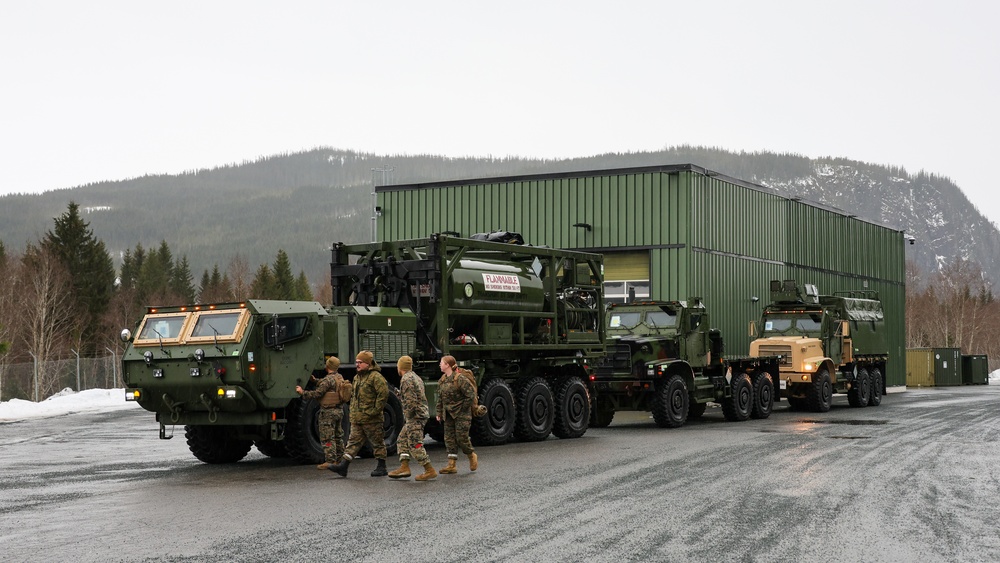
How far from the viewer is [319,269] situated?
198 metres

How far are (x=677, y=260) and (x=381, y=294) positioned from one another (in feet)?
57.3

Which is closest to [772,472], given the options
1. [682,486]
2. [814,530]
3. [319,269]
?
[682,486]

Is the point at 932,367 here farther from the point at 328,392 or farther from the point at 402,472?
the point at 402,472

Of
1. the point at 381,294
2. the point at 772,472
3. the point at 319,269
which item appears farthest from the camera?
the point at 319,269

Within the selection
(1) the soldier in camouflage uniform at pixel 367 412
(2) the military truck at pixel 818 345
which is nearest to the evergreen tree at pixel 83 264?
(2) the military truck at pixel 818 345

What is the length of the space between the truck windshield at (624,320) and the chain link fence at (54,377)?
90.8ft

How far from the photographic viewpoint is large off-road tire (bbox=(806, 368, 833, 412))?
3055cm

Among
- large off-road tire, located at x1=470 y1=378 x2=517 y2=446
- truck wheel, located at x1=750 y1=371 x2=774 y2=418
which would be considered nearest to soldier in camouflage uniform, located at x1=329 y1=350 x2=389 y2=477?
large off-road tire, located at x1=470 y1=378 x2=517 y2=446

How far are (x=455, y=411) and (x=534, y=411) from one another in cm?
586

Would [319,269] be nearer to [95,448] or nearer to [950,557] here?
[95,448]

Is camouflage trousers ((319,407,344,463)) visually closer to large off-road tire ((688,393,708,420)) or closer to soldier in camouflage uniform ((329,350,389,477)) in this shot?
soldier in camouflage uniform ((329,350,389,477))

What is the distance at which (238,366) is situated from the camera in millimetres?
15859

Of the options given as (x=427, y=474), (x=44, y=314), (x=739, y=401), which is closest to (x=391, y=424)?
(x=427, y=474)

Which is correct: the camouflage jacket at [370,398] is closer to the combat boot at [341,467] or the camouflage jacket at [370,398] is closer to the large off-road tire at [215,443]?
the combat boot at [341,467]
